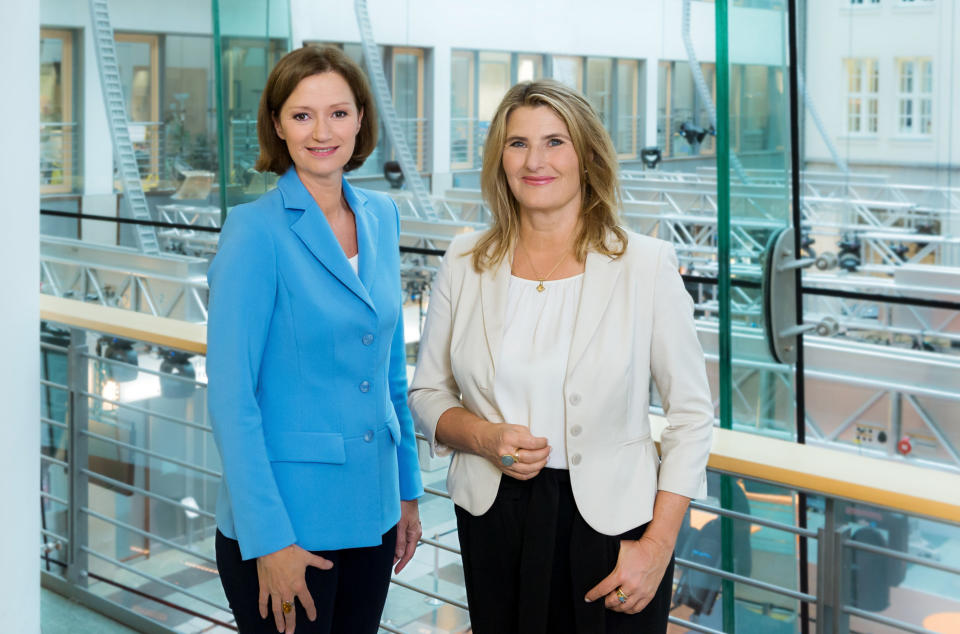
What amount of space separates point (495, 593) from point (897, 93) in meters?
2.64

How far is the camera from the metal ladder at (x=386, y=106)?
427 centimetres

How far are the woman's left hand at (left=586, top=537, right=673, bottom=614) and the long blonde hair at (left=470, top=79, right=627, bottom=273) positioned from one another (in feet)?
1.23

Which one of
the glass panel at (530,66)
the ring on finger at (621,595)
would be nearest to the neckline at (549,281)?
the ring on finger at (621,595)

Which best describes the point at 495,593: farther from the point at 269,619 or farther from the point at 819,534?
the point at 819,534

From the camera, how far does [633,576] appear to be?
1.32m

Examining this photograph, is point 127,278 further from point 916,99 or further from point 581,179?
point 581,179

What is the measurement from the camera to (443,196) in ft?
13.8

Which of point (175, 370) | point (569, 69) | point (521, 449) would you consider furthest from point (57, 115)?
point (521, 449)

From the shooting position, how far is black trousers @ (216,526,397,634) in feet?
4.63

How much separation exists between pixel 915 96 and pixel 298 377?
2705 millimetres

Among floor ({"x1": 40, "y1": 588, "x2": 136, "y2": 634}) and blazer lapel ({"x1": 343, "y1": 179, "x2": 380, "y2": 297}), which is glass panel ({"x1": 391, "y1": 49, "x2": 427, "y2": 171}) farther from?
blazer lapel ({"x1": 343, "y1": 179, "x2": 380, "y2": 297})

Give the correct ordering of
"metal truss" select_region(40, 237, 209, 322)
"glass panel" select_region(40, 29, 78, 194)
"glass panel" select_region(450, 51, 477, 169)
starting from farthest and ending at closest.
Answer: "glass panel" select_region(40, 29, 78, 194) < "metal truss" select_region(40, 237, 209, 322) < "glass panel" select_region(450, 51, 477, 169)

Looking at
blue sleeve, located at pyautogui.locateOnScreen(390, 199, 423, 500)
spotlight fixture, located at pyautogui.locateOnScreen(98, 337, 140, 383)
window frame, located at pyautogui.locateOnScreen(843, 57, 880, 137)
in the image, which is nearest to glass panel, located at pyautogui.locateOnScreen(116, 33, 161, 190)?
spotlight fixture, located at pyautogui.locateOnScreen(98, 337, 140, 383)

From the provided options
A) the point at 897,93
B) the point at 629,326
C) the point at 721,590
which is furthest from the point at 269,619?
the point at 897,93
